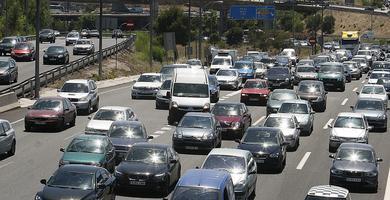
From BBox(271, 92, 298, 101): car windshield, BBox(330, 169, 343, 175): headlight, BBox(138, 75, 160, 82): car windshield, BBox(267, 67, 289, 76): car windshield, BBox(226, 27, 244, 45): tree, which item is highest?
BBox(226, 27, 244, 45): tree

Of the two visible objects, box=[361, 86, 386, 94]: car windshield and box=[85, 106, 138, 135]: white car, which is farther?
box=[361, 86, 386, 94]: car windshield

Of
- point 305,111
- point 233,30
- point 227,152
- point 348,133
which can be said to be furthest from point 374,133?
point 233,30

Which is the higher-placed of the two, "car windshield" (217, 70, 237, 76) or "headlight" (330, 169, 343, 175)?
"car windshield" (217, 70, 237, 76)

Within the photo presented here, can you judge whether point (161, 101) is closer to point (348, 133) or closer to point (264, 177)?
point (348, 133)

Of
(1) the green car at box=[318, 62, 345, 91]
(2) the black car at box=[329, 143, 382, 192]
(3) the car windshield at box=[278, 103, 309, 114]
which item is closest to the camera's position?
(2) the black car at box=[329, 143, 382, 192]

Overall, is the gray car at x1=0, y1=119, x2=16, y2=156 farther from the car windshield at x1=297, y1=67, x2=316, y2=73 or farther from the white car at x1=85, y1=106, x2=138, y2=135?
the car windshield at x1=297, y1=67, x2=316, y2=73

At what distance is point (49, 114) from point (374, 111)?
16152 mm

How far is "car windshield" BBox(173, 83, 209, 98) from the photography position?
1438 inches

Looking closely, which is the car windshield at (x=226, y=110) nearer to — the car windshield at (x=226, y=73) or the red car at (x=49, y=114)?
the red car at (x=49, y=114)

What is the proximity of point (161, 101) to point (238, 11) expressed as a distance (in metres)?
85.6

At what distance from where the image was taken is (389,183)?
83.3 feet

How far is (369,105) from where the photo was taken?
38.2 meters

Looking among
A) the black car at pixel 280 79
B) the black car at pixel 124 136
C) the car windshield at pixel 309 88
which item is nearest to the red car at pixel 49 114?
the black car at pixel 124 136

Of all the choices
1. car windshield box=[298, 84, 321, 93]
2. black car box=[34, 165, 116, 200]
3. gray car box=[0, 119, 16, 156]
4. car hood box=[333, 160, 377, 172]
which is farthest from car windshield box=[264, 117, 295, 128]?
black car box=[34, 165, 116, 200]
